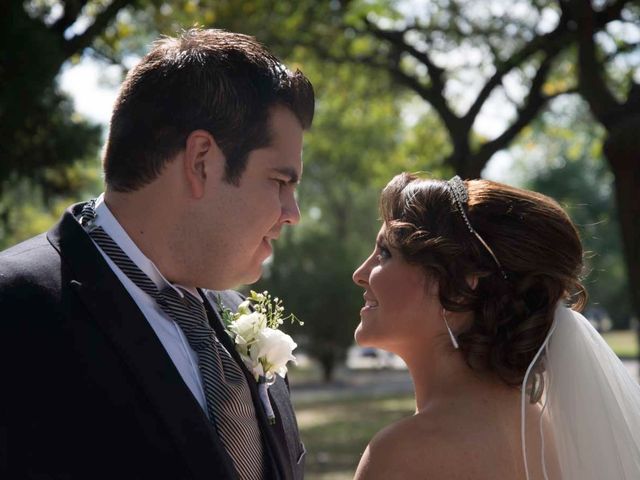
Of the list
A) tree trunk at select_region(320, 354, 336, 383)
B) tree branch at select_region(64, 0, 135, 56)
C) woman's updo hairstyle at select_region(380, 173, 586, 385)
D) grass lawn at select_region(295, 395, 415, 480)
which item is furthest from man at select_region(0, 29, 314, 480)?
tree trunk at select_region(320, 354, 336, 383)

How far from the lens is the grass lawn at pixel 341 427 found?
12.4m

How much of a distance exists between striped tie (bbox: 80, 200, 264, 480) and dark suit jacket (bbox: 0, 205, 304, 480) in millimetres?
104

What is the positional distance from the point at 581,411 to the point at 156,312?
1.52m

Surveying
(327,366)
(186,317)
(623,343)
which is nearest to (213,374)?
(186,317)

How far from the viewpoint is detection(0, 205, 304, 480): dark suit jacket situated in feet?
7.80

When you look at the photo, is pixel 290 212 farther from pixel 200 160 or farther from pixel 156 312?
pixel 156 312

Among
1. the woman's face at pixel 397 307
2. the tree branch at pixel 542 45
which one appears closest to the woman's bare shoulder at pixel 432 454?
the woman's face at pixel 397 307

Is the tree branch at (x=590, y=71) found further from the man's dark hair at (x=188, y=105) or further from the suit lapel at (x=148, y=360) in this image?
the suit lapel at (x=148, y=360)

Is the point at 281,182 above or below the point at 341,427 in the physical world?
above

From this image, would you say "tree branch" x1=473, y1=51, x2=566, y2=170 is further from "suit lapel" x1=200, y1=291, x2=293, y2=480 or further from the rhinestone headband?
"suit lapel" x1=200, y1=291, x2=293, y2=480

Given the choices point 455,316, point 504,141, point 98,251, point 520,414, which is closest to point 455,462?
point 520,414

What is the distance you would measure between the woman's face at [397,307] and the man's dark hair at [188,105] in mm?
684

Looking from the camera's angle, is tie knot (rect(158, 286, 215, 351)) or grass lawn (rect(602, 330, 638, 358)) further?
grass lawn (rect(602, 330, 638, 358))

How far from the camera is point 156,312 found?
109 inches
